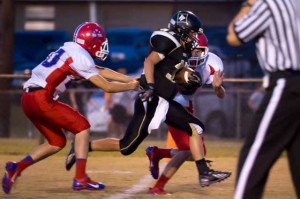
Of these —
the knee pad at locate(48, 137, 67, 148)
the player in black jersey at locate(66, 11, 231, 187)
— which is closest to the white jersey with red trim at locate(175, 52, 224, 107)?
the player in black jersey at locate(66, 11, 231, 187)

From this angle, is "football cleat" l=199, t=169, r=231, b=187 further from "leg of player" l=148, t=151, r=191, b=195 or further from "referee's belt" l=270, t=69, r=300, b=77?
"referee's belt" l=270, t=69, r=300, b=77

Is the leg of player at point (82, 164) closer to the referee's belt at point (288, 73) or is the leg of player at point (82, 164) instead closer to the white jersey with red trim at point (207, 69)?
the white jersey with red trim at point (207, 69)

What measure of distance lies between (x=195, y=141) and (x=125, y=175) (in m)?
2.56

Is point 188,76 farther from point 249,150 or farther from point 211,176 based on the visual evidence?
point 249,150

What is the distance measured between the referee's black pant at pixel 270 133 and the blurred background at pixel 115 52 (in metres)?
10.1

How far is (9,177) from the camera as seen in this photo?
976 cm

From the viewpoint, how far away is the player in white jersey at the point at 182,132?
32.4 ft

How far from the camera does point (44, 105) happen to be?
9867mm

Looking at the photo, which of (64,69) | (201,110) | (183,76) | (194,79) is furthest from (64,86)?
(201,110)

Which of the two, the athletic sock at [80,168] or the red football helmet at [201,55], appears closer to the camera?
the athletic sock at [80,168]

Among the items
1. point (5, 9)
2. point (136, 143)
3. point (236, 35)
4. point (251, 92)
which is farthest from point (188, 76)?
point (5, 9)

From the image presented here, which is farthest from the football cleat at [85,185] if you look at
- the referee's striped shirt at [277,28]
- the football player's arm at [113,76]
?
the referee's striped shirt at [277,28]

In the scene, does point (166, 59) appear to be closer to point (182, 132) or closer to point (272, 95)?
point (182, 132)

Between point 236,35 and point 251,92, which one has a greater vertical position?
point 236,35
